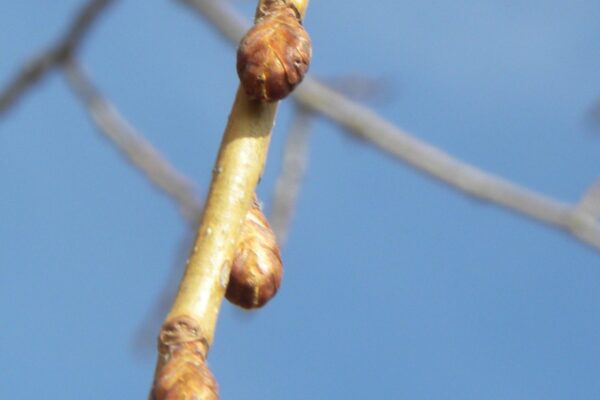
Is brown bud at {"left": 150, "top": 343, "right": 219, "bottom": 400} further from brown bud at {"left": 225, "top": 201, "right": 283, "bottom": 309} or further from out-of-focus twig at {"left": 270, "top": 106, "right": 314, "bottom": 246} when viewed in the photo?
out-of-focus twig at {"left": 270, "top": 106, "right": 314, "bottom": 246}

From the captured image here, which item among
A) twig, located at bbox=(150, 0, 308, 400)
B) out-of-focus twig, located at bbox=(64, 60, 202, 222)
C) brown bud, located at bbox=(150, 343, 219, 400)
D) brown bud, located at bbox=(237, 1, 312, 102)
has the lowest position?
brown bud, located at bbox=(150, 343, 219, 400)

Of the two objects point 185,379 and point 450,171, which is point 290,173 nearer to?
point 450,171

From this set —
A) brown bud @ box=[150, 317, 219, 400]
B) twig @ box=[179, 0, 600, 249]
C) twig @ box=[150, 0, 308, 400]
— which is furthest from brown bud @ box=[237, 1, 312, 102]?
twig @ box=[179, 0, 600, 249]

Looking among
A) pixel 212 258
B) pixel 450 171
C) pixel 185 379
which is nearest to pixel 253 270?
pixel 212 258

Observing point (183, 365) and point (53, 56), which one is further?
point (53, 56)

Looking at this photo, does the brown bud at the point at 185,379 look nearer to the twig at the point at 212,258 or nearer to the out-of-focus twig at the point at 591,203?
the twig at the point at 212,258
